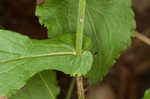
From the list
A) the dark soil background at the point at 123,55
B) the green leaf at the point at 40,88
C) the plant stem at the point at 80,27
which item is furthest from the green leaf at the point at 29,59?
the dark soil background at the point at 123,55

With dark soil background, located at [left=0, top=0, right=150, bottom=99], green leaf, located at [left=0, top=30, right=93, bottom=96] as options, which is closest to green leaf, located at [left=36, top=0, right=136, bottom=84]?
green leaf, located at [left=0, top=30, right=93, bottom=96]

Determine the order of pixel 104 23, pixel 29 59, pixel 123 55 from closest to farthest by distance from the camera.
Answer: pixel 29 59
pixel 104 23
pixel 123 55

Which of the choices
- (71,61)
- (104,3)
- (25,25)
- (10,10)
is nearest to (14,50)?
(71,61)

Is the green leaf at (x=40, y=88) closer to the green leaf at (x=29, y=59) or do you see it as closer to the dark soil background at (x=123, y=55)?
the green leaf at (x=29, y=59)

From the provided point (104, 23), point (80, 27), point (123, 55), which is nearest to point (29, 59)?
point (80, 27)

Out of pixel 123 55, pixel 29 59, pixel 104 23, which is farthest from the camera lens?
pixel 123 55

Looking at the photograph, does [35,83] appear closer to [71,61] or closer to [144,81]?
[71,61]

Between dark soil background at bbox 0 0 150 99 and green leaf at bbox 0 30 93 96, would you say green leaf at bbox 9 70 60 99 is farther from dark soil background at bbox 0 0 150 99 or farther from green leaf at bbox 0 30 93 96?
dark soil background at bbox 0 0 150 99

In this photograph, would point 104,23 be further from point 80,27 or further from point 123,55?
point 123,55
